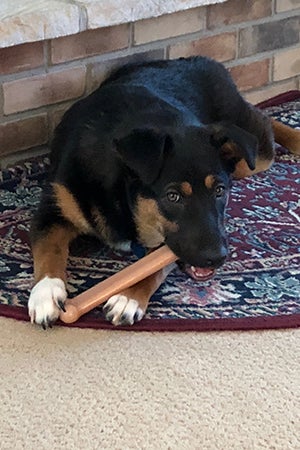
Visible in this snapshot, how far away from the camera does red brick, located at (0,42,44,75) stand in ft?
7.75

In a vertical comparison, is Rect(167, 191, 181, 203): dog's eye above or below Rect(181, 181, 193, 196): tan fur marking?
below

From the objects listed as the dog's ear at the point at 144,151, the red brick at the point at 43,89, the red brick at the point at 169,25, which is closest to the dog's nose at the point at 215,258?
the dog's ear at the point at 144,151

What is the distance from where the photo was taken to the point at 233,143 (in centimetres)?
195

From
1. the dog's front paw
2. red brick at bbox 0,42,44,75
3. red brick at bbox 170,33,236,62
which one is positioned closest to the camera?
the dog's front paw

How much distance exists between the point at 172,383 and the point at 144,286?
11.7 inches

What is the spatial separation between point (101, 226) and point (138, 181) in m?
0.20

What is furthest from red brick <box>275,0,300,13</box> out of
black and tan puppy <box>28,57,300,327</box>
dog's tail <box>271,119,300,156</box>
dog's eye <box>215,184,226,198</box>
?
dog's eye <box>215,184,226,198</box>

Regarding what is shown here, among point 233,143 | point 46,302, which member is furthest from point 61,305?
point 233,143

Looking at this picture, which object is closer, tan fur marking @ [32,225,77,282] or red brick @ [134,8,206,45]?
tan fur marking @ [32,225,77,282]

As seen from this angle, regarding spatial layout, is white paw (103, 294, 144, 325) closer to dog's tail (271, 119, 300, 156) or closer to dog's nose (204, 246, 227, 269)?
dog's nose (204, 246, 227, 269)

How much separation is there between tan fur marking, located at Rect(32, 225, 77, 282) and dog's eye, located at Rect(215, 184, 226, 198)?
0.40 m

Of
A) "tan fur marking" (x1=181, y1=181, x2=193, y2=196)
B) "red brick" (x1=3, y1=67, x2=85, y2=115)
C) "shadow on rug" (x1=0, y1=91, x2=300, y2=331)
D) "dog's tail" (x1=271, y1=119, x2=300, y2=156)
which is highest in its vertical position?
"tan fur marking" (x1=181, y1=181, x2=193, y2=196)

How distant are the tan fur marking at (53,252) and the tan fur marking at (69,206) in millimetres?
30

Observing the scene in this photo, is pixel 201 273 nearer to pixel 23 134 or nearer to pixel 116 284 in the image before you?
pixel 116 284
